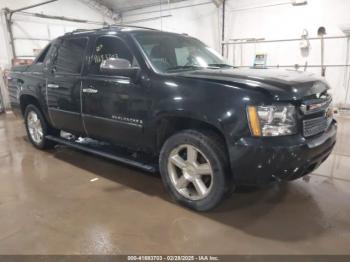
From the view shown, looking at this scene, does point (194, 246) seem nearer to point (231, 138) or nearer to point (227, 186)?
point (227, 186)

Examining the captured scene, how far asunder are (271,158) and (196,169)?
712mm

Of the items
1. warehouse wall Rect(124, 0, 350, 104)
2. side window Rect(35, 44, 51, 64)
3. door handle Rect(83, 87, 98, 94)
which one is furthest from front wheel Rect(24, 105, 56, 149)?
warehouse wall Rect(124, 0, 350, 104)

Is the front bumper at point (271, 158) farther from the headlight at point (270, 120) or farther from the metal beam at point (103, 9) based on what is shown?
the metal beam at point (103, 9)

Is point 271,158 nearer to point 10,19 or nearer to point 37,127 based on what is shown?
point 37,127

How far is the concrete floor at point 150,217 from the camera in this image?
2205mm

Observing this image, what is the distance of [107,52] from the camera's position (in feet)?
10.7

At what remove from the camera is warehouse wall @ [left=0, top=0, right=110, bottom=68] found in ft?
31.3

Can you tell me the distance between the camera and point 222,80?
2.32m

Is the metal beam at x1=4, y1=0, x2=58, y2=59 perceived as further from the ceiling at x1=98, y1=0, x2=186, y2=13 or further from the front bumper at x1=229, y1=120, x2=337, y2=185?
the front bumper at x1=229, y1=120, x2=337, y2=185

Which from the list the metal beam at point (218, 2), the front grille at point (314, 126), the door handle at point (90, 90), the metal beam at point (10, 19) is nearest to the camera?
the front grille at point (314, 126)

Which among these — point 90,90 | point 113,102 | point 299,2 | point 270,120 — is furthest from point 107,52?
point 299,2

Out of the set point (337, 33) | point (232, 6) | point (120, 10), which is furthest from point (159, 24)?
point (337, 33)

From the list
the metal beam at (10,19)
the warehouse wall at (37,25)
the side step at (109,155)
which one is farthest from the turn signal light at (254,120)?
the warehouse wall at (37,25)

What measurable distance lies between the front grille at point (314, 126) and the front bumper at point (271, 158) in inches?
2.3
